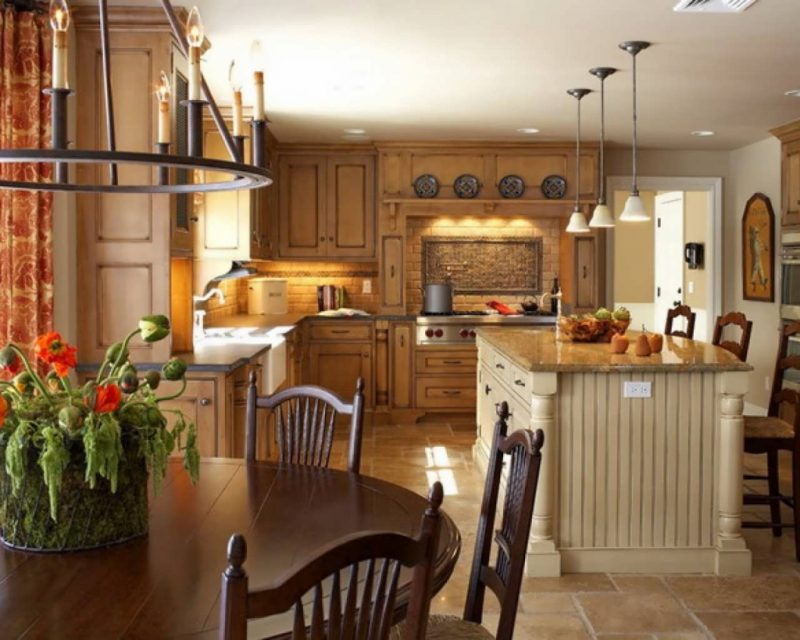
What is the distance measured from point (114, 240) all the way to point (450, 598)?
86.3 inches

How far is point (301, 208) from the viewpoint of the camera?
7945 millimetres

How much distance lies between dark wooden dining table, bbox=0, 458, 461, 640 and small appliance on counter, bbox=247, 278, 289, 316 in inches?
205

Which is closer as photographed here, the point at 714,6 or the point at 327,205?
the point at 714,6

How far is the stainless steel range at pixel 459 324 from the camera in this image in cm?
770

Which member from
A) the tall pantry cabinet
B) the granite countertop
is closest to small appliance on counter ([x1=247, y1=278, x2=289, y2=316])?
the granite countertop

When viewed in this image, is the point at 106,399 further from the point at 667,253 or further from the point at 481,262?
the point at 667,253

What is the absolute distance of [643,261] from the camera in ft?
38.7

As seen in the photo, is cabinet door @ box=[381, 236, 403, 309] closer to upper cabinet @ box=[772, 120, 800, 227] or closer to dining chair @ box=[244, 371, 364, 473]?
upper cabinet @ box=[772, 120, 800, 227]

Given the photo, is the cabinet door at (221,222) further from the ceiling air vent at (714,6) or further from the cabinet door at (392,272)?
the ceiling air vent at (714,6)

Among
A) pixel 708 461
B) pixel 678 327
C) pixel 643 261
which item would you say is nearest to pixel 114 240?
pixel 708 461

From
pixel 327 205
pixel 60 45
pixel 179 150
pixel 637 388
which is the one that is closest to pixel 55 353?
pixel 60 45

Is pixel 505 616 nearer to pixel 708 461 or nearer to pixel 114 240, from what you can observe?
pixel 708 461

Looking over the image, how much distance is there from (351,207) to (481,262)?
1.31 m

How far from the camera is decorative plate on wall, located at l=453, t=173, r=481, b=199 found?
7.81m
